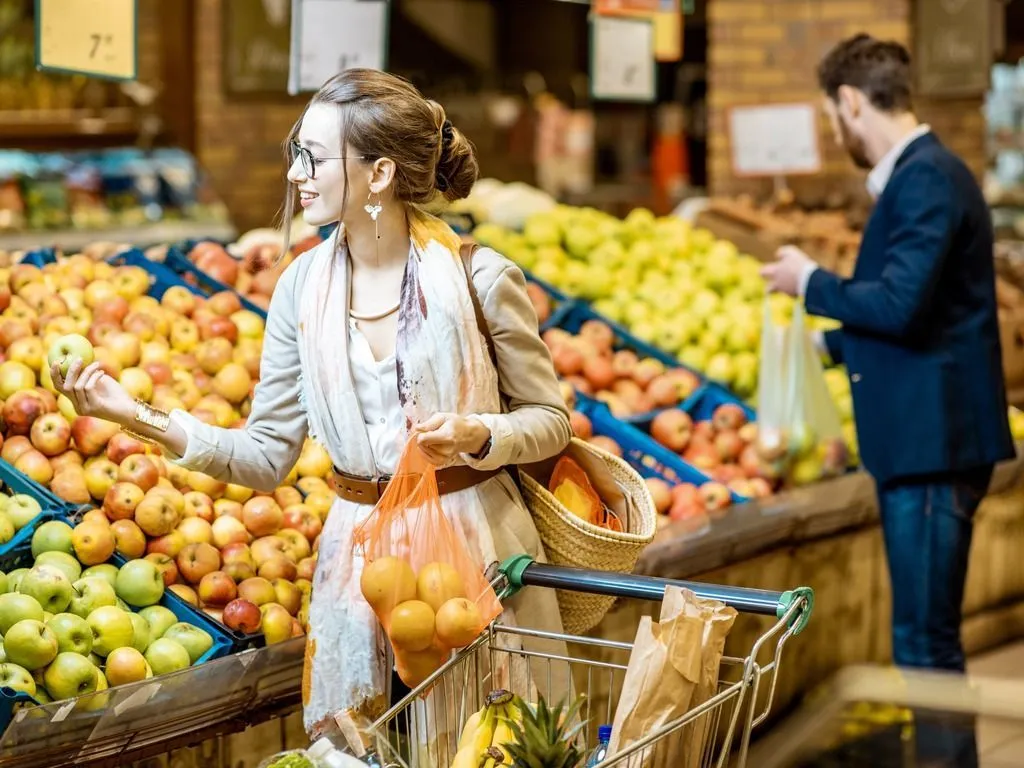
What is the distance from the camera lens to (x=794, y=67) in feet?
23.2

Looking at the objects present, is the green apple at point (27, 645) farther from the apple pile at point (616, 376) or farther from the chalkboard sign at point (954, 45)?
the chalkboard sign at point (954, 45)

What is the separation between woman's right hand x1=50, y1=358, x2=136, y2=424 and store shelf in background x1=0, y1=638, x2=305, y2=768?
54 cm

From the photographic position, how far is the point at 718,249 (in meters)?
5.80

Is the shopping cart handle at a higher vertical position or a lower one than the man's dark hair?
lower

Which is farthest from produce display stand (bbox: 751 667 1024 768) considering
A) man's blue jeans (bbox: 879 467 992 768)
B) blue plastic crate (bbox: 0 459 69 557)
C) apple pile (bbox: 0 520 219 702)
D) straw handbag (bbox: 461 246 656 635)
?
blue plastic crate (bbox: 0 459 69 557)

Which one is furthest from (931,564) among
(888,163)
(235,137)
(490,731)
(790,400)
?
(235,137)

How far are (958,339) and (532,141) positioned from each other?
9.44 metres

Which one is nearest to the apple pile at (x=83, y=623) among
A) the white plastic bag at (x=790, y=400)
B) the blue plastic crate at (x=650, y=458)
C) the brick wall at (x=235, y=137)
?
the blue plastic crate at (x=650, y=458)

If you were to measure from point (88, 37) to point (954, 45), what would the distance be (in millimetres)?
4744

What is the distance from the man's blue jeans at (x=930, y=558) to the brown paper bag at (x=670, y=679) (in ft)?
6.54

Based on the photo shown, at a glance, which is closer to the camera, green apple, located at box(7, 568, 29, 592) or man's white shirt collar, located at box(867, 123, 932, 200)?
green apple, located at box(7, 568, 29, 592)

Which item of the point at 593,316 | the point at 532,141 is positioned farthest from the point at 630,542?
the point at 532,141

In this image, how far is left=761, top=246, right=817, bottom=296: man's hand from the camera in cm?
410

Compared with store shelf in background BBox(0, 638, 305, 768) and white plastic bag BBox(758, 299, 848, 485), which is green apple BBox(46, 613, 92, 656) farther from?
white plastic bag BBox(758, 299, 848, 485)
